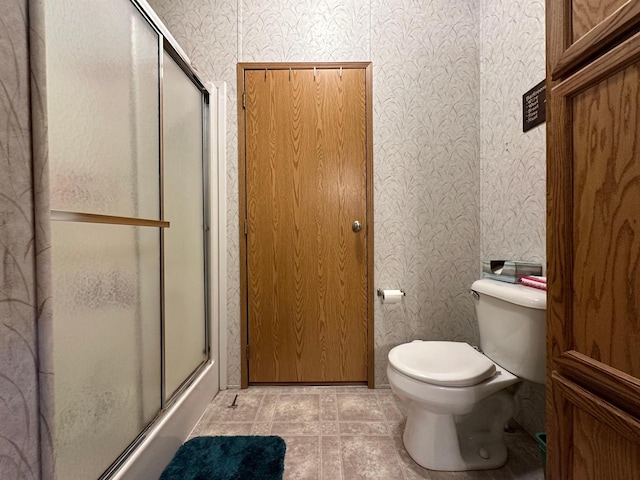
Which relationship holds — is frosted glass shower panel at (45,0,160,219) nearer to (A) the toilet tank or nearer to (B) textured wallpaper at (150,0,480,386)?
(B) textured wallpaper at (150,0,480,386)

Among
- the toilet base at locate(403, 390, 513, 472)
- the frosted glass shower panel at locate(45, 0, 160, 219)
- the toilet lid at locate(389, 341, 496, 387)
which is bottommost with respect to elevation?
the toilet base at locate(403, 390, 513, 472)

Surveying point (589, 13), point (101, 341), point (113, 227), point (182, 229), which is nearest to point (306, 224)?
point (182, 229)

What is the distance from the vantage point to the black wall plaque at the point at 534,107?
120 centimetres

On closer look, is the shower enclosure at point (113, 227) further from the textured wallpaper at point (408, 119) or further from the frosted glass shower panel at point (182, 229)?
the textured wallpaper at point (408, 119)

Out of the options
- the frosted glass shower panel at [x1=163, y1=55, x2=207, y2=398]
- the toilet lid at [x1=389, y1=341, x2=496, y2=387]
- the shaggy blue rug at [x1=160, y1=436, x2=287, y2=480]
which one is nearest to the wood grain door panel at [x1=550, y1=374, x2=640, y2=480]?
the toilet lid at [x1=389, y1=341, x2=496, y2=387]

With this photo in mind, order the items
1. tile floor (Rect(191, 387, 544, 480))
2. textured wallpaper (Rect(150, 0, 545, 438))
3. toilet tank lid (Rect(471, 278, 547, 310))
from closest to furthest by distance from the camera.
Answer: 1. toilet tank lid (Rect(471, 278, 547, 310))
2. tile floor (Rect(191, 387, 544, 480))
3. textured wallpaper (Rect(150, 0, 545, 438))

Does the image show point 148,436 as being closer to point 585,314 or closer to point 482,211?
point 585,314

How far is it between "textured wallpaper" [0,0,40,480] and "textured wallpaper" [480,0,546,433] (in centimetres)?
162

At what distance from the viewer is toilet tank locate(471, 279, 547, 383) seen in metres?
1.00

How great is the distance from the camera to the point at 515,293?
104cm

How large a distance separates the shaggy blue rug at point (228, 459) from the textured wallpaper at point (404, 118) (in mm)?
476

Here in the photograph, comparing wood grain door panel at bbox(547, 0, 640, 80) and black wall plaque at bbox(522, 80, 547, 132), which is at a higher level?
black wall plaque at bbox(522, 80, 547, 132)

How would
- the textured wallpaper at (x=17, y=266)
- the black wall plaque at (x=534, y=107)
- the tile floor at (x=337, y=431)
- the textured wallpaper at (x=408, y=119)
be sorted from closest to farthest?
the textured wallpaper at (x=17, y=266)
the tile floor at (x=337, y=431)
the black wall plaque at (x=534, y=107)
the textured wallpaper at (x=408, y=119)

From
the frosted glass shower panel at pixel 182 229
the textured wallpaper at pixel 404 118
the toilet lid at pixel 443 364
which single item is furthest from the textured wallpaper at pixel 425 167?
the frosted glass shower panel at pixel 182 229
